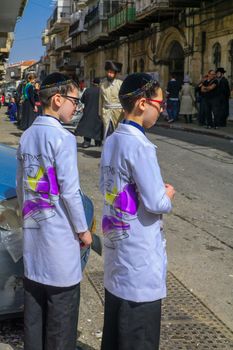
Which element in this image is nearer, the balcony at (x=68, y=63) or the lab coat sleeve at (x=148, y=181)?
the lab coat sleeve at (x=148, y=181)

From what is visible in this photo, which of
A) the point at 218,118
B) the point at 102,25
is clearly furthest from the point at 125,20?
the point at 218,118

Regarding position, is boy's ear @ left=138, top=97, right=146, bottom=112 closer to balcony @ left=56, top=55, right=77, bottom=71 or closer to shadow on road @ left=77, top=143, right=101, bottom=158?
shadow on road @ left=77, top=143, right=101, bottom=158

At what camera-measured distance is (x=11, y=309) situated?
3195 millimetres

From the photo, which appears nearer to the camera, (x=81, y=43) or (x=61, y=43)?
(x=81, y=43)

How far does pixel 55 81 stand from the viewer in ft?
8.97

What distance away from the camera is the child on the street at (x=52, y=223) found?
8.34 ft

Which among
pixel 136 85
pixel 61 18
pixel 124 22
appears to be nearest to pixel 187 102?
pixel 124 22

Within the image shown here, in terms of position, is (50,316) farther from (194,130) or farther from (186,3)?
(186,3)

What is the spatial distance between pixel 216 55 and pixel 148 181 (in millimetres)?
21961

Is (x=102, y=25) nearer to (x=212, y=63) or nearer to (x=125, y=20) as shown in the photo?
(x=125, y=20)

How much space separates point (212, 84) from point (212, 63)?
6598 mm

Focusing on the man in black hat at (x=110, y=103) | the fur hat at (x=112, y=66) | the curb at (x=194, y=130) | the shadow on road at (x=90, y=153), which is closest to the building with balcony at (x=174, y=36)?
the curb at (x=194, y=130)

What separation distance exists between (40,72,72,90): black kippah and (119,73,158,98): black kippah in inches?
14.6

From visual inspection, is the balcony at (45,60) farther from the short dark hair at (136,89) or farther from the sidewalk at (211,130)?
Result: the short dark hair at (136,89)
